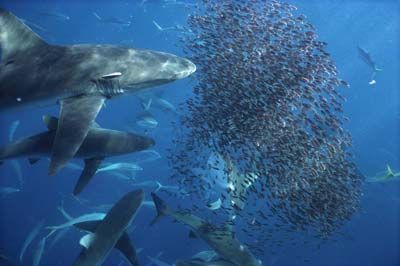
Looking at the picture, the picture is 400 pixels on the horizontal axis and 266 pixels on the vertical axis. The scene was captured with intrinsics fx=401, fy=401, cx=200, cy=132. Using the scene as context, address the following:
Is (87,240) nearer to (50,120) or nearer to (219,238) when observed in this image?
(50,120)

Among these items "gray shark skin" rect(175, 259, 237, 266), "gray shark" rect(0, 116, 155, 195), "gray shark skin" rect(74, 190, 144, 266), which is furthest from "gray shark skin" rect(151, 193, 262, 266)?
"gray shark" rect(0, 116, 155, 195)

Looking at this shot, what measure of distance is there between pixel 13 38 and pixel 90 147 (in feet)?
6.76

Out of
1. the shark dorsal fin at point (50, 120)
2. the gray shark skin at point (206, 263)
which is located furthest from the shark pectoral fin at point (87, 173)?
the gray shark skin at point (206, 263)

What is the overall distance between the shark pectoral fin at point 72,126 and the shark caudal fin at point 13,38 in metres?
1.37

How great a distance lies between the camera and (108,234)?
6.55 metres

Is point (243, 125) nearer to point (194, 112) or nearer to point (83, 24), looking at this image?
point (194, 112)

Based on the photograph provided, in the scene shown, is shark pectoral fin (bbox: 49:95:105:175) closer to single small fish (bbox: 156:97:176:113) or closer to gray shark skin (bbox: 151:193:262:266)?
gray shark skin (bbox: 151:193:262:266)

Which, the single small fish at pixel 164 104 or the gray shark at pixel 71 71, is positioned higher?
the single small fish at pixel 164 104

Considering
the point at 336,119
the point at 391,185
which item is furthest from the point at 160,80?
the point at 391,185

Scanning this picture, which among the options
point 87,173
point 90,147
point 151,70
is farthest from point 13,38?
point 87,173

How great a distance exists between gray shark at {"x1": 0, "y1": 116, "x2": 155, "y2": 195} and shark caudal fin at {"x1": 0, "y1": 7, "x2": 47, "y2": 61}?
4.36ft

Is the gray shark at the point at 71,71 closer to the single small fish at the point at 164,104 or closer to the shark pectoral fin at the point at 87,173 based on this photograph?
the shark pectoral fin at the point at 87,173

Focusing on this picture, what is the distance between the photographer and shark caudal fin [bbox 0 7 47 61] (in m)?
6.20

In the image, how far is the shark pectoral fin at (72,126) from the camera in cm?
475
